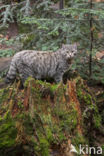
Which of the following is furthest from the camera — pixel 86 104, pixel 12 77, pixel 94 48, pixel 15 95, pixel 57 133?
pixel 94 48

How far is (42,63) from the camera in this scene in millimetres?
5613

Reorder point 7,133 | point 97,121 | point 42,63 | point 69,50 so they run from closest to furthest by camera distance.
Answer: point 7,133 → point 97,121 → point 69,50 → point 42,63

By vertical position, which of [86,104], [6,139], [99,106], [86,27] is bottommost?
[99,106]

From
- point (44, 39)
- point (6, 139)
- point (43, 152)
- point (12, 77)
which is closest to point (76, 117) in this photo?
point (43, 152)

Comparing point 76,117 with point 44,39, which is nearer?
point 76,117

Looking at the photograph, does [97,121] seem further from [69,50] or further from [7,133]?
[69,50]

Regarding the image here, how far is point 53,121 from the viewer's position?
2.98m

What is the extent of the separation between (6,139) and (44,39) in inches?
173

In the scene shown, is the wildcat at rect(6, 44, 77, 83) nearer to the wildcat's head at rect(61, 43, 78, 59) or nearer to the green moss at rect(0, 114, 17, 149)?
the wildcat's head at rect(61, 43, 78, 59)

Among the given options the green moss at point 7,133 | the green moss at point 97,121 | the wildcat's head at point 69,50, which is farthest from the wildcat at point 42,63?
the green moss at point 7,133

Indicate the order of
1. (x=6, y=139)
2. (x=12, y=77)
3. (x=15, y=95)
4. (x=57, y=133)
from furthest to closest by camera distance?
(x=12, y=77)
(x=15, y=95)
(x=57, y=133)
(x=6, y=139)

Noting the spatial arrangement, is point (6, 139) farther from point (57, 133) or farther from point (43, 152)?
point (57, 133)

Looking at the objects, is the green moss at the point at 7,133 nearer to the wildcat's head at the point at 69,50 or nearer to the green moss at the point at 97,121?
the green moss at the point at 97,121

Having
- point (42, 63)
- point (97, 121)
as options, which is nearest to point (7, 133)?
point (97, 121)
